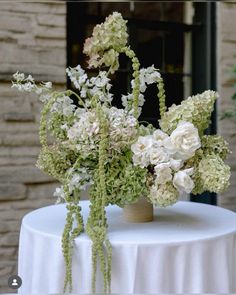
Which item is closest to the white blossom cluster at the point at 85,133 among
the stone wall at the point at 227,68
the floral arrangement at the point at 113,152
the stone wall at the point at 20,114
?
the floral arrangement at the point at 113,152

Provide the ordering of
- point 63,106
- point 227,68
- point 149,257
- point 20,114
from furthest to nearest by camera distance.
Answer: point 227,68 → point 20,114 → point 63,106 → point 149,257

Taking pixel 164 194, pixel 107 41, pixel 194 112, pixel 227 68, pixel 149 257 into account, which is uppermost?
pixel 227 68

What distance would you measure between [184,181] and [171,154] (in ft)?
0.29

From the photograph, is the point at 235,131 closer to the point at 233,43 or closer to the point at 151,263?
the point at 233,43

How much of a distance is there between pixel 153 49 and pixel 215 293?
2001mm

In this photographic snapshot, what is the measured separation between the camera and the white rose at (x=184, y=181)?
1.32 meters

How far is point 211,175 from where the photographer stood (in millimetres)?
1323

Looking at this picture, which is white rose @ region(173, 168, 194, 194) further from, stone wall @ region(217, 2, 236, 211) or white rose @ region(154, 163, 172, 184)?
stone wall @ region(217, 2, 236, 211)

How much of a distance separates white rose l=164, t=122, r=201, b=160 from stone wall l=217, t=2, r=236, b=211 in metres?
1.67

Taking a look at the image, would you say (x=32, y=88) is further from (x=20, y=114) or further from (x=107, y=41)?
(x=20, y=114)

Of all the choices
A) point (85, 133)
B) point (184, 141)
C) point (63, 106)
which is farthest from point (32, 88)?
point (184, 141)

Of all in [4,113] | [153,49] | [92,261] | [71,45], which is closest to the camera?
[92,261]

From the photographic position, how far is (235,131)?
2.95 m

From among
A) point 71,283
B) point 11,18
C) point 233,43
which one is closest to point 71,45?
point 11,18
